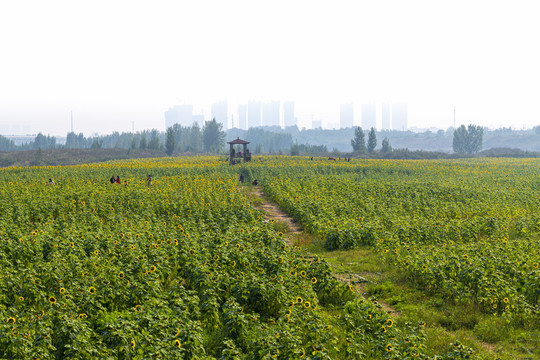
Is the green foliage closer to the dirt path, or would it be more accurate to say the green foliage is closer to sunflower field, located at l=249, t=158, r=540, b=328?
the dirt path

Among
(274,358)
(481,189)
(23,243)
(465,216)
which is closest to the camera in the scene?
(274,358)

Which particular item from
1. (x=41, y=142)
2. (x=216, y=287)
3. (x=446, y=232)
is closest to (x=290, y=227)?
(x=446, y=232)

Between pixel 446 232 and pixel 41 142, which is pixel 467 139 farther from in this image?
pixel 41 142

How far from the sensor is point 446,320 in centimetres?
784

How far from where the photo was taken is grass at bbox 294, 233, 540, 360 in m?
6.76

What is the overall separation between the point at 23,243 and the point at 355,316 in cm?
841

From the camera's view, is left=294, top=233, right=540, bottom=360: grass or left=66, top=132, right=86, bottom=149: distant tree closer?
left=294, top=233, right=540, bottom=360: grass

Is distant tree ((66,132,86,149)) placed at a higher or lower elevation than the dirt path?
higher

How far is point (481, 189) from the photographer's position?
2533 centimetres

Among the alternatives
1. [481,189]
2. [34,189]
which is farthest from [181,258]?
[481,189]

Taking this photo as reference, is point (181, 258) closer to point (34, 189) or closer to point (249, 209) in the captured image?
point (249, 209)

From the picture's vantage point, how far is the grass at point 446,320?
676 centimetres

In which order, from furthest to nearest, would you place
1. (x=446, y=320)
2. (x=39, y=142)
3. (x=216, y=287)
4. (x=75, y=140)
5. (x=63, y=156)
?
1. (x=75, y=140)
2. (x=39, y=142)
3. (x=63, y=156)
4. (x=446, y=320)
5. (x=216, y=287)

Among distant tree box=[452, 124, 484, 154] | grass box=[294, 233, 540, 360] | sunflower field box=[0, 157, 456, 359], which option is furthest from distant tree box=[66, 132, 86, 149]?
grass box=[294, 233, 540, 360]
